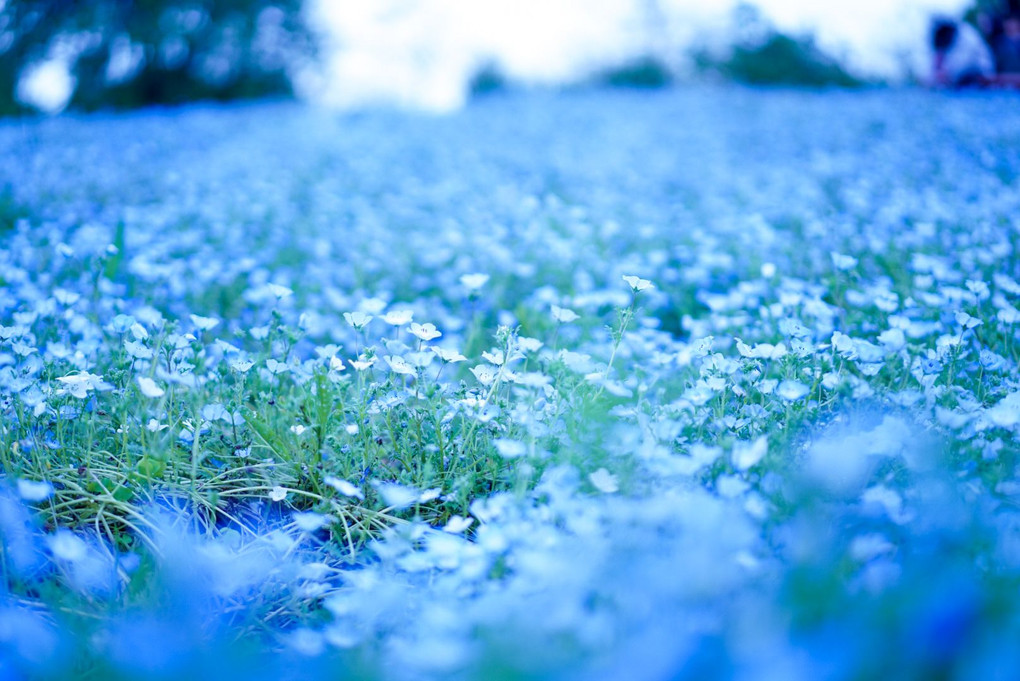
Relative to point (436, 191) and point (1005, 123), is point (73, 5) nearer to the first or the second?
point (436, 191)

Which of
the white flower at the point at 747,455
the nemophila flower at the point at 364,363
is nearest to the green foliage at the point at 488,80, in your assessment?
the nemophila flower at the point at 364,363

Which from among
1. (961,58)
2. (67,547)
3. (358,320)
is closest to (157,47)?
(961,58)

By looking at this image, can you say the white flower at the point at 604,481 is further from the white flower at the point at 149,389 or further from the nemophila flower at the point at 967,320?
the nemophila flower at the point at 967,320

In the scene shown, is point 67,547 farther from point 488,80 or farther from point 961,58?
point 488,80

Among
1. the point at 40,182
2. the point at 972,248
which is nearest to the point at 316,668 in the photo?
the point at 972,248

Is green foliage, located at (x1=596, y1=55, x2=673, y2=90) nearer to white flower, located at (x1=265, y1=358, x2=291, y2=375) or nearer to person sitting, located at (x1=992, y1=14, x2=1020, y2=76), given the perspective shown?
person sitting, located at (x1=992, y1=14, x2=1020, y2=76)

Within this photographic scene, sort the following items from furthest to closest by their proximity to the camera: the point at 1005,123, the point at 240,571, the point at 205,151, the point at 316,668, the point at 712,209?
the point at 205,151 < the point at 1005,123 < the point at 712,209 < the point at 240,571 < the point at 316,668
